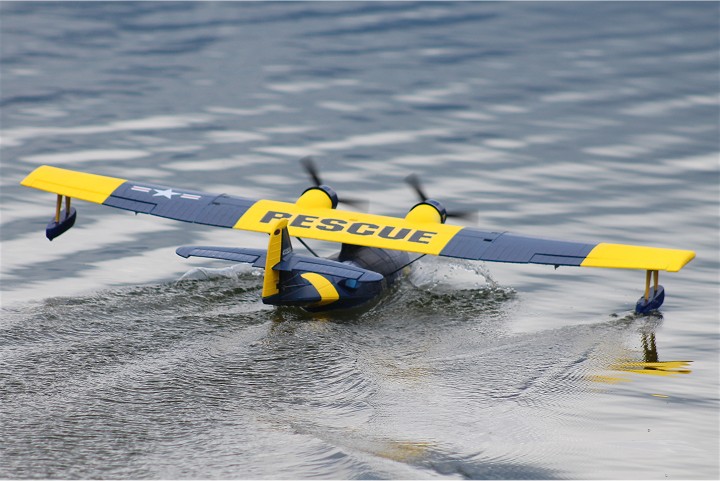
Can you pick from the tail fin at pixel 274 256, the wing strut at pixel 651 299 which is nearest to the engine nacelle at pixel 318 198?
the tail fin at pixel 274 256

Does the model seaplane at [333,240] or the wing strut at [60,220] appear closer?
the model seaplane at [333,240]

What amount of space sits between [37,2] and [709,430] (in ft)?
161

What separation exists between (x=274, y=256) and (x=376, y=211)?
34.1 ft

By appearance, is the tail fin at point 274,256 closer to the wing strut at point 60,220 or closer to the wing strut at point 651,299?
the wing strut at point 60,220

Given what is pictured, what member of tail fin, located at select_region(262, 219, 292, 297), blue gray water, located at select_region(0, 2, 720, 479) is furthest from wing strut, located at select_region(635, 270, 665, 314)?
tail fin, located at select_region(262, 219, 292, 297)

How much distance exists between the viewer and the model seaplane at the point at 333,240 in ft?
93.7

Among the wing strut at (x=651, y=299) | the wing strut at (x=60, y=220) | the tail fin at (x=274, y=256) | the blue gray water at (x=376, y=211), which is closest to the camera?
the blue gray water at (x=376, y=211)

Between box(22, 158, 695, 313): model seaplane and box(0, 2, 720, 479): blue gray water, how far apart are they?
2.61 ft

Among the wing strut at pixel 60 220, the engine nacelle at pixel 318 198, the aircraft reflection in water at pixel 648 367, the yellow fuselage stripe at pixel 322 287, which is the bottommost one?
the aircraft reflection in water at pixel 648 367

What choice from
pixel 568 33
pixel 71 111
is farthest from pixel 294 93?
pixel 568 33

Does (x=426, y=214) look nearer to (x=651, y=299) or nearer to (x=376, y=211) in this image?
(x=651, y=299)

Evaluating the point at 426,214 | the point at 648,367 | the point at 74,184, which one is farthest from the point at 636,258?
the point at 74,184

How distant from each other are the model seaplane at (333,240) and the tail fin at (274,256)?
2 centimetres

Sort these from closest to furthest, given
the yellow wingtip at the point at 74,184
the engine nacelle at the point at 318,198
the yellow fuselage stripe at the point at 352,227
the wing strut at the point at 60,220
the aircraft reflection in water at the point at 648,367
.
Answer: the aircraft reflection in water at the point at 648,367, the yellow fuselage stripe at the point at 352,227, the engine nacelle at the point at 318,198, the yellow wingtip at the point at 74,184, the wing strut at the point at 60,220
